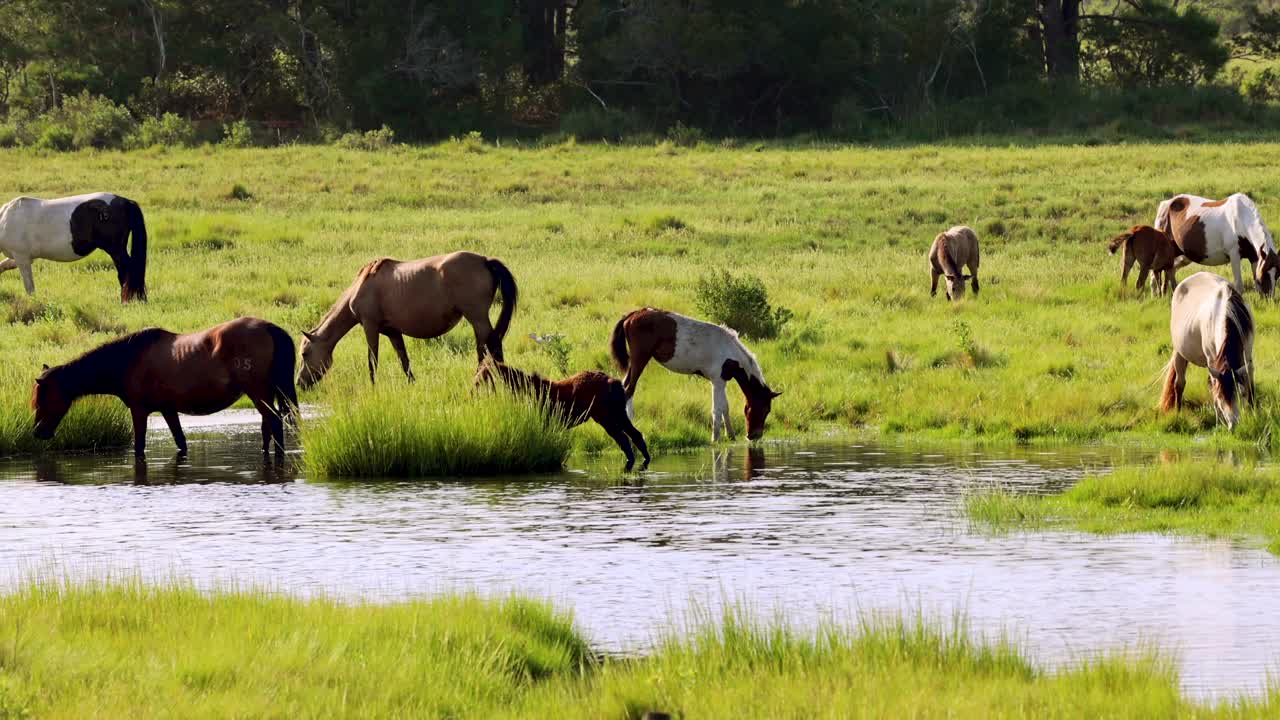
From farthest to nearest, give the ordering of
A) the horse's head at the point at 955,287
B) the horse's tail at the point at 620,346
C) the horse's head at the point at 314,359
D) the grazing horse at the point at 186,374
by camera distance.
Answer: the horse's head at the point at 955,287 → the horse's head at the point at 314,359 → the horse's tail at the point at 620,346 → the grazing horse at the point at 186,374

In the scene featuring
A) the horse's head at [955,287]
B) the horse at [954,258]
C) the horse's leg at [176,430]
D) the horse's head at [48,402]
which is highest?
the horse at [954,258]

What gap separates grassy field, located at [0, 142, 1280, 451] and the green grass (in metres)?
2.73

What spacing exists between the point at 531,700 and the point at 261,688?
1.00 m

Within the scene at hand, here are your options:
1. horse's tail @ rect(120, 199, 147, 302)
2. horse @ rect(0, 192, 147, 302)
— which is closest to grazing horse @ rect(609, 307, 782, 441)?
horse's tail @ rect(120, 199, 147, 302)

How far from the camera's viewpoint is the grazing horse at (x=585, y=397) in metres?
13.7

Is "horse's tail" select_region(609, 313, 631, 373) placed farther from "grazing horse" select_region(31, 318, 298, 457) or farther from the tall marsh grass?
"grazing horse" select_region(31, 318, 298, 457)

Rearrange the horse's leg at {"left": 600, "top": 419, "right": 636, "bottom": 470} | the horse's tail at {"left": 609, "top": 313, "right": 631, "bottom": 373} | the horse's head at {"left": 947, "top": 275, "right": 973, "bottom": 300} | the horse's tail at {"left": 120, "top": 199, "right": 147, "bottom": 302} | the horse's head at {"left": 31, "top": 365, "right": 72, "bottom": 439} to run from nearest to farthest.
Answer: the horse's leg at {"left": 600, "top": 419, "right": 636, "bottom": 470}
the horse's head at {"left": 31, "top": 365, "right": 72, "bottom": 439}
the horse's tail at {"left": 609, "top": 313, "right": 631, "bottom": 373}
the horse's head at {"left": 947, "top": 275, "right": 973, "bottom": 300}
the horse's tail at {"left": 120, "top": 199, "right": 147, "bottom": 302}

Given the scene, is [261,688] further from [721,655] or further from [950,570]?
[950,570]

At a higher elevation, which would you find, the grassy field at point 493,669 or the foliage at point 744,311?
the foliage at point 744,311

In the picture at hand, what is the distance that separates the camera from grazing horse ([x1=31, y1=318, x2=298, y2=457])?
14.1m

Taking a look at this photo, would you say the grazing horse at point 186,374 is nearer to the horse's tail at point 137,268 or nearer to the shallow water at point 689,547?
the shallow water at point 689,547

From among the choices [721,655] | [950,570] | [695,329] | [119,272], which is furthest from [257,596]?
[119,272]

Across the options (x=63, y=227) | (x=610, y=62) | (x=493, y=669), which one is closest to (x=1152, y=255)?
(x=63, y=227)

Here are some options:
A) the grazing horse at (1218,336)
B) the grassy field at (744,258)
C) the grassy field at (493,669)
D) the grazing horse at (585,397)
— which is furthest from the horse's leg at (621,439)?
the grassy field at (493,669)
